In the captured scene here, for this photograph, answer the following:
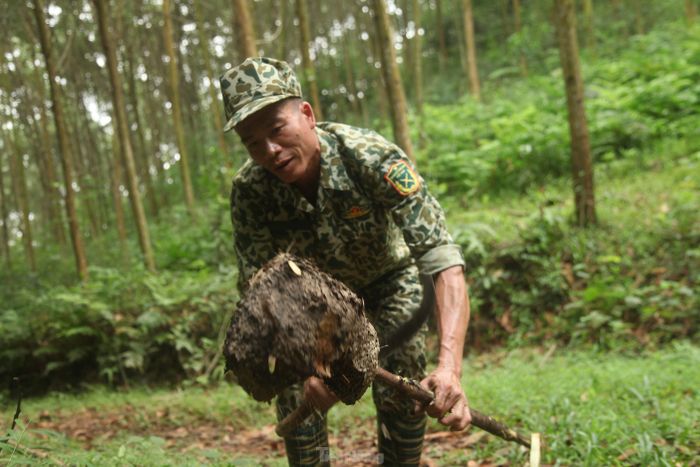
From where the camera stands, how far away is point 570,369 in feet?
15.1

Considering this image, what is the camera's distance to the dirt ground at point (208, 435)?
3.53m

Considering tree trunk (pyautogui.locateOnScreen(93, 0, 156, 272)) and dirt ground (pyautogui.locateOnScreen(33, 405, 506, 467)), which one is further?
tree trunk (pyautogui.locateOnScreen(93, 0, 156, 272))

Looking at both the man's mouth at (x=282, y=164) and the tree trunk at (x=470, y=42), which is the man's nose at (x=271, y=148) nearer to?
the man's mouth at (x=282, y=164)

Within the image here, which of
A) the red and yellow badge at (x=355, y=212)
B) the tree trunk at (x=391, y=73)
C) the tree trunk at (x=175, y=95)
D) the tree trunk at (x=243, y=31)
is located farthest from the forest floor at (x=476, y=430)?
the tree trunk at (x=175, y=95)

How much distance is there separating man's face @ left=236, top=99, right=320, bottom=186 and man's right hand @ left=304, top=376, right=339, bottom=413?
88 centimetres

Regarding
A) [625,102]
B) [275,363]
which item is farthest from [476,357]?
[625,102]

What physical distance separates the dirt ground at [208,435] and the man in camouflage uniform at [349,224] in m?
0.77

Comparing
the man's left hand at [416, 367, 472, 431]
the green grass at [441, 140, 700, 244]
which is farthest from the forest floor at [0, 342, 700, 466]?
the green grass at [441, 140, 700, 244]

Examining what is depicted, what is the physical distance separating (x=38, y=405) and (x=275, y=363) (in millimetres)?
5049

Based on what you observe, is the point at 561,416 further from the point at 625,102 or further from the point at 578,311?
the point at 625,102

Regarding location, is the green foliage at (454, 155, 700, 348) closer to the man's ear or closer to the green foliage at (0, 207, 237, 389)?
the green foliage at (0, 207, 237, 389)

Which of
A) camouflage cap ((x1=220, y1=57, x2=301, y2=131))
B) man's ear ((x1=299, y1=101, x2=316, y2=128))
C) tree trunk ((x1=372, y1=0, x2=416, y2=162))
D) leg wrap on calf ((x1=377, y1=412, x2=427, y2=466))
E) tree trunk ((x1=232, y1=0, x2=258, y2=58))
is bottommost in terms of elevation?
leg wrap on calf ((x1=377, y1=412, x2=427, y2=466))

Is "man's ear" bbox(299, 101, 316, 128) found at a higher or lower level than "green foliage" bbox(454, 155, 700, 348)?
higher

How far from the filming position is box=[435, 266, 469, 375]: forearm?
78.6 inches
